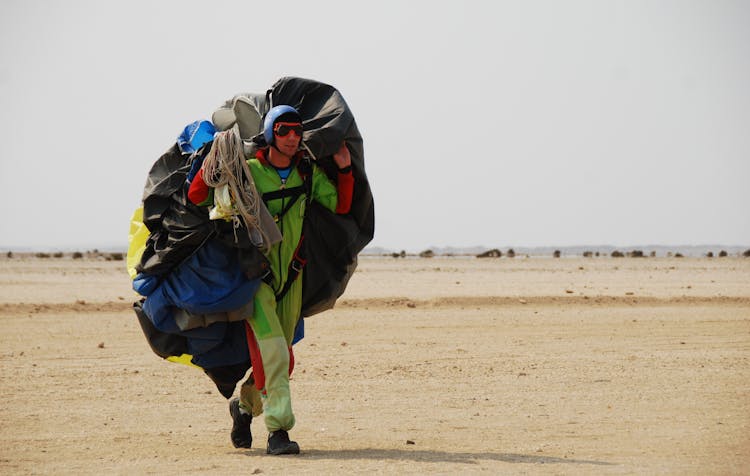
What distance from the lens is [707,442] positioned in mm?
8156

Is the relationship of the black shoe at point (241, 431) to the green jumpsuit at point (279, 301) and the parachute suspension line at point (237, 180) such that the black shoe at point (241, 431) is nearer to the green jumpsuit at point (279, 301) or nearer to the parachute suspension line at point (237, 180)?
the green jumpsuit at point (279, 301)

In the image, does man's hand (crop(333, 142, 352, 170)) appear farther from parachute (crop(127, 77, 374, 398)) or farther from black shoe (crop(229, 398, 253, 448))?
black shoe (crop(229, 398, 253, 448))

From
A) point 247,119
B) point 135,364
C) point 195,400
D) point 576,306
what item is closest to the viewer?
point 247,119

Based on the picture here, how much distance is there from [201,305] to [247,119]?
152cm

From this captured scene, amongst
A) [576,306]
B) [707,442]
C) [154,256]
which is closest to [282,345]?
[154,256]

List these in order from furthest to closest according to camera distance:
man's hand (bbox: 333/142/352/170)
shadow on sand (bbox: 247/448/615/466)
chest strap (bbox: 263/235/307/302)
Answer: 1. chest strap (bbox: 263/235/307/302)
2. man's hand (bbox: 333/142/352/170)
3. shadow on sand (bbox: 247/448/615/466)

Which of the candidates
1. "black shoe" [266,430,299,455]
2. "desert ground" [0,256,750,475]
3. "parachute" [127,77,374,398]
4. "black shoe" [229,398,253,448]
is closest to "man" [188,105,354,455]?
"black shoe" [266,430,299,455]

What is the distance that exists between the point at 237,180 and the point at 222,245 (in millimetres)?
564

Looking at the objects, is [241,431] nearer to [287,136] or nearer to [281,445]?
[281,445]

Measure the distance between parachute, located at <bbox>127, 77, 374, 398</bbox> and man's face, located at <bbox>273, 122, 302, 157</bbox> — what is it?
3.6 inches

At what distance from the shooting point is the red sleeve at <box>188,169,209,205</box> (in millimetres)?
7762

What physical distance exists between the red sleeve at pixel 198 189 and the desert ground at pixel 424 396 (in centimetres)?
192

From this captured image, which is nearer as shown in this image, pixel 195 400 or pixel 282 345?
pixel 282 345

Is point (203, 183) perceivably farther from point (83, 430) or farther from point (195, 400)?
point (195, 400)
